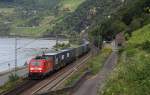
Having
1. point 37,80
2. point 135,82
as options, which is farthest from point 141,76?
point 37,80

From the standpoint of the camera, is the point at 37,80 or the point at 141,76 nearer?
the point at 141,76

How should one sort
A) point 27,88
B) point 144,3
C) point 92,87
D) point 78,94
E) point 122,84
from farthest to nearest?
point 144,3 < point 27,88 < point 92,87 < point 78,94 < point 122,84

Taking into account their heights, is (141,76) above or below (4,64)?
above

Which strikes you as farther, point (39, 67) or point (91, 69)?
point (39, 67)

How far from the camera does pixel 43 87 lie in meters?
47.5

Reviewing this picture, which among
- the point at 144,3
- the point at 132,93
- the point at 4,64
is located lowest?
the point at 4,64

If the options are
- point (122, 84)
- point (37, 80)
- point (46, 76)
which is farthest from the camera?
A: point (46, 76)

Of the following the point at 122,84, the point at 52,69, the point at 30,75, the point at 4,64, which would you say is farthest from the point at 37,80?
the point at 4,64

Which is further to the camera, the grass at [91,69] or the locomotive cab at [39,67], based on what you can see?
the locomotive cab at [39,67]

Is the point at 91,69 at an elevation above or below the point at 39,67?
above

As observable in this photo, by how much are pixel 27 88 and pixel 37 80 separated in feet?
30.3

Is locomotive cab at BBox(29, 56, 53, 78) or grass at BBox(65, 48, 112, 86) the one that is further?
locomotive cab at BBox(29, 56, 53, 78)

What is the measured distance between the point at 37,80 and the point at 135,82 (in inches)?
1697

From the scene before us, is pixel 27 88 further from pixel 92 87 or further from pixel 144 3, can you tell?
pixel 144 3
